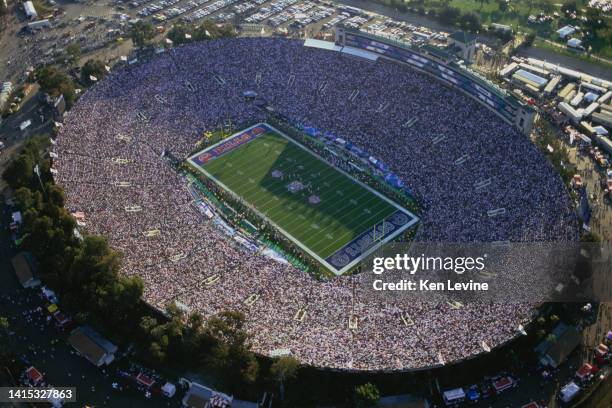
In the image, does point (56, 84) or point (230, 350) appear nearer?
point (230, 350)

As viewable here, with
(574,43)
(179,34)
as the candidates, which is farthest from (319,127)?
(574,43)

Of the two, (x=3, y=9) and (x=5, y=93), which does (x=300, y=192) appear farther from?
(x=3, y=9)

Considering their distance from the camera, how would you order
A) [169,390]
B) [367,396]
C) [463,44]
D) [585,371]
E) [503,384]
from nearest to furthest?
[367,396] < [169,390] < [503,384] < [585,371] < [463,44]

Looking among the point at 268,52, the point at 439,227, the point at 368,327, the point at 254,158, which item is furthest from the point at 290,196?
the point at 268,52

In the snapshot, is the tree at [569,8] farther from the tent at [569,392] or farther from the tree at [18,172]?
the tree at [18,172]

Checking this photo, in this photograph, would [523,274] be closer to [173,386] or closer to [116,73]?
[173,386]

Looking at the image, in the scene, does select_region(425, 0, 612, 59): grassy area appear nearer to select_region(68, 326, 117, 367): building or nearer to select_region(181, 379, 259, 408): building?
select_region(181, 379, 259, 408): building

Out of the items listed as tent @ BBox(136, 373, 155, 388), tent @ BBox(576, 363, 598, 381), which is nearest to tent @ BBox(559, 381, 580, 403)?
tent @ BBox(576, 363, 598, 381)
